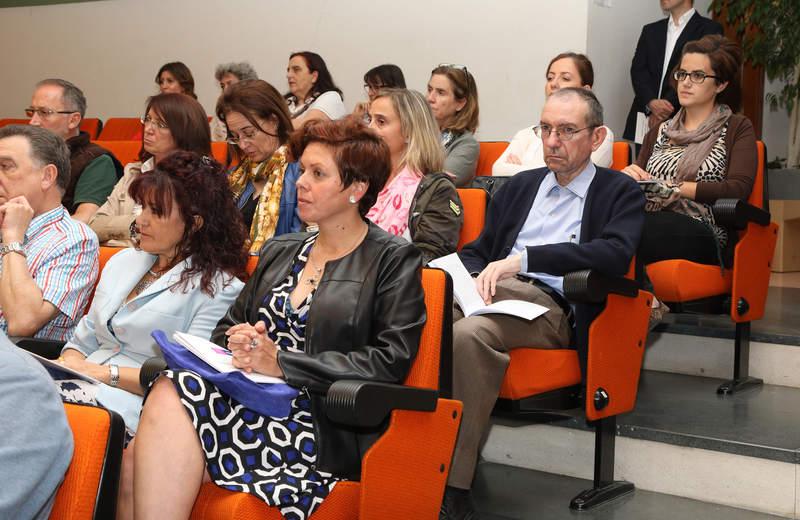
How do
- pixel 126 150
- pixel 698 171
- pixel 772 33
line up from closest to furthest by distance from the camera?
pixel 698 171, pixel 126 150, pixel 772 33

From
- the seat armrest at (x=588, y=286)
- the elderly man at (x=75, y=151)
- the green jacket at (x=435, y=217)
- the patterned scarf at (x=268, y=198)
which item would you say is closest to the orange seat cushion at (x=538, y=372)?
the seat armrest at (x=588, y=286)

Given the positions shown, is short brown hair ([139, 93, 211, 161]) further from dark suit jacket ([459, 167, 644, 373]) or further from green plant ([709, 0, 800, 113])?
green plant ([709, 0, 800, 113])

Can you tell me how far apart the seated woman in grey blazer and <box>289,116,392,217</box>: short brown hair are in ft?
1.18

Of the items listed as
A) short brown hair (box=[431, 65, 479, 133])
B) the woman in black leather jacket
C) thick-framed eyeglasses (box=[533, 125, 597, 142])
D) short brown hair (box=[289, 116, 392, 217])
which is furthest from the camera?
short brown hair (box=[431, 65, 479, 133])

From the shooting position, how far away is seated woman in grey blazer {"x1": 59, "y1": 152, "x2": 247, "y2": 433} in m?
2.35

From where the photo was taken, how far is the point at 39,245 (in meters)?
2.57

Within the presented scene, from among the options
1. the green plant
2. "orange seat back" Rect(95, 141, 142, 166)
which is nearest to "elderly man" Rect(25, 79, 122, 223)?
"orange seat back" Rect(95, 141, 142, 166)

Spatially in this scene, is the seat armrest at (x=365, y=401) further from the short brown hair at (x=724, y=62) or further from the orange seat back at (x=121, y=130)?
the orange seat back at (x=121, y=130)

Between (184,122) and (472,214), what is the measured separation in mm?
1104

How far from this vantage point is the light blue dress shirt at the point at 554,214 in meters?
2.84

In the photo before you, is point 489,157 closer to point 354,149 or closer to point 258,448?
point 354,149

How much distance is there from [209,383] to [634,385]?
1.30 metres

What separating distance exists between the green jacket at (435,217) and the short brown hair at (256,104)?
54 centimetres

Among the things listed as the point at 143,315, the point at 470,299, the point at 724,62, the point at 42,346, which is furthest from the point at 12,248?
the point at 724,62
